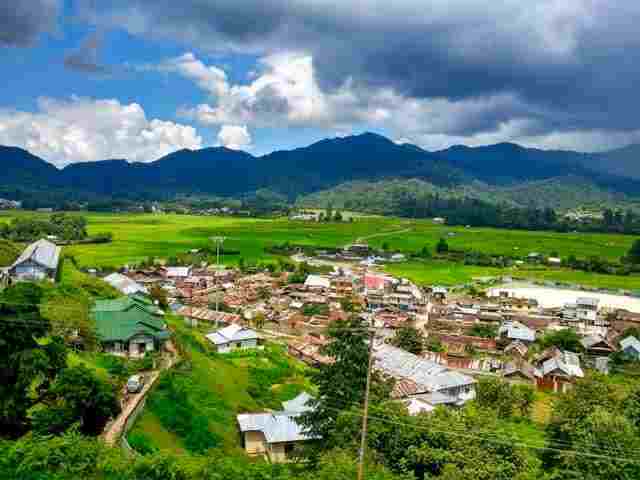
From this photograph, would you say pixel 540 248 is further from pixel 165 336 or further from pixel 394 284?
pixel 165 336

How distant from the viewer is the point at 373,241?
111 meters

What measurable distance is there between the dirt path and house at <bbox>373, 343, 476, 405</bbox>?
12.9m

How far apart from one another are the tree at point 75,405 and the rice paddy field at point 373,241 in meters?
55.7

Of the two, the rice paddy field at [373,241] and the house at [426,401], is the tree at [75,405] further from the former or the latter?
the rice paddy field at [373,241]

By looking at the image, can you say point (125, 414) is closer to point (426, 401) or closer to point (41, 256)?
point (426, 401)

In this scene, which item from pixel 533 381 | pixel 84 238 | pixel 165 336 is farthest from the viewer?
pixel 84 238

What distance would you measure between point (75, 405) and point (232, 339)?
68.7 ft

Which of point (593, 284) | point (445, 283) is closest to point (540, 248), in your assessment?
point (593, 284)

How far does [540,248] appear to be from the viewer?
349 ft

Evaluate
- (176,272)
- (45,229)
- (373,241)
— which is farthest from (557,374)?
(45,229)

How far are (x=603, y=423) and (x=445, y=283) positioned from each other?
57.4 m

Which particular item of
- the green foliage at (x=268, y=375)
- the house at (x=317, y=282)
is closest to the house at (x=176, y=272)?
the house at (x=317, y=282)

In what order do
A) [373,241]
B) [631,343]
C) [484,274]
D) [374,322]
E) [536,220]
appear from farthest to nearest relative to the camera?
1. [536,220]
2. [373,241]
3. [484,274]
4. [631,343]
5. [374,322]

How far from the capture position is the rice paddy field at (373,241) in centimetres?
7962
